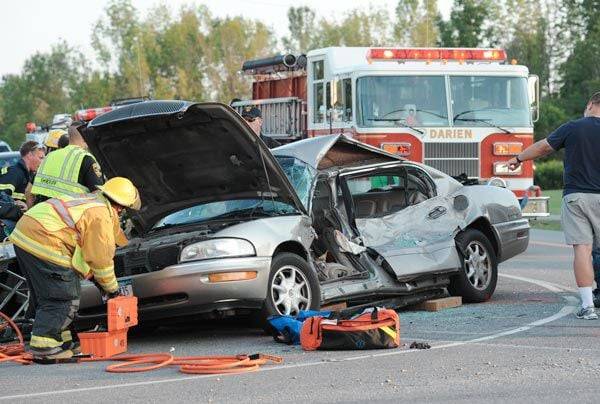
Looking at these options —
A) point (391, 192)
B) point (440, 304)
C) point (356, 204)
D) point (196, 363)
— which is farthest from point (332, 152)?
point (196, 363)

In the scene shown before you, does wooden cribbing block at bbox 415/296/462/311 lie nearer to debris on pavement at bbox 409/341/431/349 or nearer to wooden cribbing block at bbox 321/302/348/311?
wooden cribbing block at bbox 321/302/348/311

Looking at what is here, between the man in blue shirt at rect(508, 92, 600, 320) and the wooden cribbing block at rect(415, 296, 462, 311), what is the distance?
1.28 meters

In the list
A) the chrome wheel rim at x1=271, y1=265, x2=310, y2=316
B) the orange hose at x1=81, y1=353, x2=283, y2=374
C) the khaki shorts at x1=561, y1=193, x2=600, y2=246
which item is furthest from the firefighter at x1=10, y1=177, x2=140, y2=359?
→ the khaki shorts at x1=561, y1=193, x2=600, y2=246

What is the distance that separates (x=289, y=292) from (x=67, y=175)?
6.54 ft

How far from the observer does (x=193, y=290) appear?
9117 millimetres

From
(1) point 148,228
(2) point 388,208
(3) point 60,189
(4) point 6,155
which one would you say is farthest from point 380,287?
(4) point 6,155

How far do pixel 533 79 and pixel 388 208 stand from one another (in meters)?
7.35

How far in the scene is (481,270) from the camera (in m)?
11.6

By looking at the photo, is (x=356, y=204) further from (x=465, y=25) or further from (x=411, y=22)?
(x=411, y=22)

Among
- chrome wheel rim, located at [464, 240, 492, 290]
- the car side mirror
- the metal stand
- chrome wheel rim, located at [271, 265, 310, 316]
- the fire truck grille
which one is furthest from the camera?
the fire truck grille

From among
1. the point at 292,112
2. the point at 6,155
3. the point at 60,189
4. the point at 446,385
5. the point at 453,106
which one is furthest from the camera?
the point at 292,112

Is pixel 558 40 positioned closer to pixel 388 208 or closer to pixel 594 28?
pixel 594 28

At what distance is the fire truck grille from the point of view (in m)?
17.7

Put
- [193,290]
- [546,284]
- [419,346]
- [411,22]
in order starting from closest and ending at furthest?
1. [419,346]
2. [193,290]
3. [546,284]
4. [411,22]
